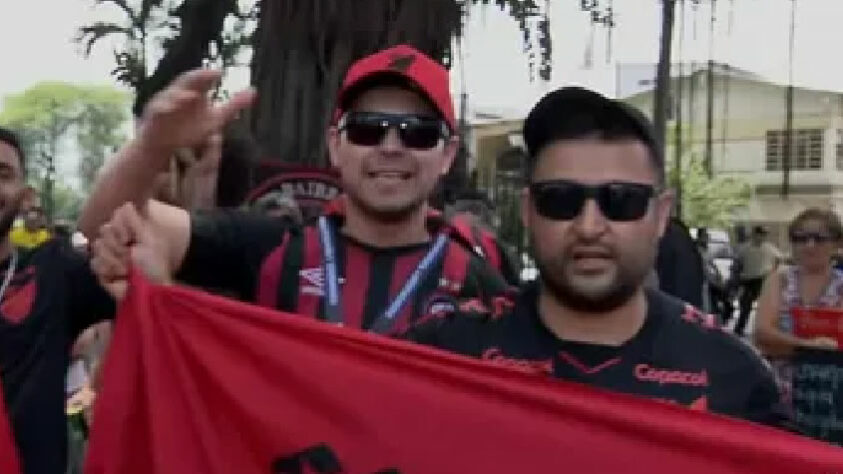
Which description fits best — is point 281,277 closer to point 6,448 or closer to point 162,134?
point 162,134

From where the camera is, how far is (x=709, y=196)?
60625 millimetres

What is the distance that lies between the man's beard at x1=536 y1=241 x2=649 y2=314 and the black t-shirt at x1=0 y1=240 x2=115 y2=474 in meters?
1.30

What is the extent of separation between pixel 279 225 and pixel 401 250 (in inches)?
11.0

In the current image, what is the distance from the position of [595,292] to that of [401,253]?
30.1 inches

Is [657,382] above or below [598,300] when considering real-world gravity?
below

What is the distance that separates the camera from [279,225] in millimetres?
3000

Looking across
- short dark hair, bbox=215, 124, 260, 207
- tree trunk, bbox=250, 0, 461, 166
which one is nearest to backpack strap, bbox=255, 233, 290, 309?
short dark hair, bbox=215, 124, 260, 207

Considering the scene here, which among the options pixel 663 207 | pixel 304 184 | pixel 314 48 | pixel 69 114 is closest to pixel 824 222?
pixel 304 184

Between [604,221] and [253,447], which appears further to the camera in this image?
[253,447]

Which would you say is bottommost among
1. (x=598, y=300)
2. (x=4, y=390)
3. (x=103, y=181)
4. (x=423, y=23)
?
(x=4, y=390)

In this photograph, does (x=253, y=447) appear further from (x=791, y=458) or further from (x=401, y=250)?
(x=791, y=458)

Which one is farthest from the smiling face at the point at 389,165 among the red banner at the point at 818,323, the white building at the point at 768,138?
the white building at the point at 768,138

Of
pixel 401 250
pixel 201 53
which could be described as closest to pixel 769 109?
pixel 201 53

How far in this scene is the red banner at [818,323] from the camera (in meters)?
5.52
